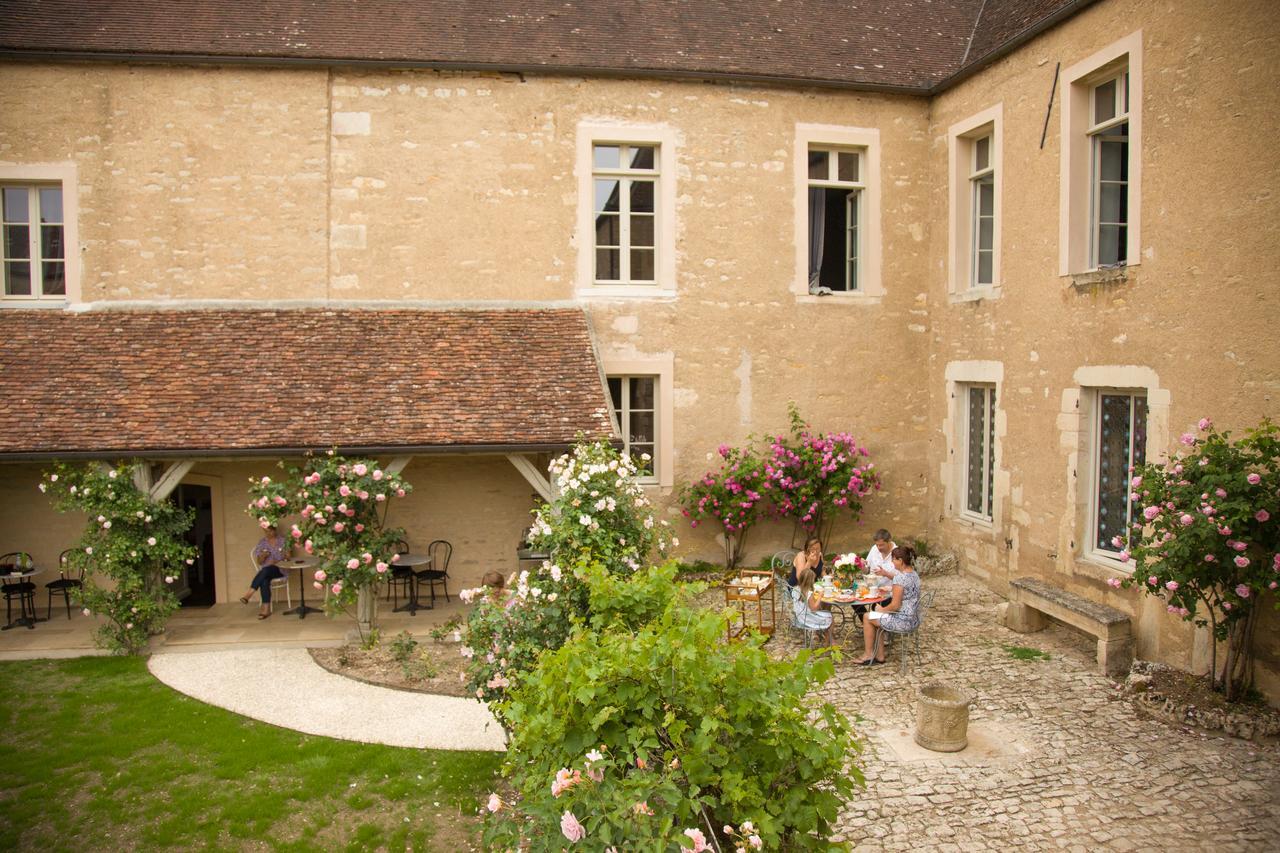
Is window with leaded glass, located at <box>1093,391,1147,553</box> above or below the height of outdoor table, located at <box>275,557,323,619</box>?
above

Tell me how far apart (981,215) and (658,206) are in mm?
3704

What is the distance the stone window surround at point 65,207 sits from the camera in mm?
10055

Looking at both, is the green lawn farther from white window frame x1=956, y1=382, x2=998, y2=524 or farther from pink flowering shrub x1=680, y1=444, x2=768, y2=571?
white window frame x1=956, y1=382, x2=998, y2=524

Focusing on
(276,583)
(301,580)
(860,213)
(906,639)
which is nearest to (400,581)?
(301,580)

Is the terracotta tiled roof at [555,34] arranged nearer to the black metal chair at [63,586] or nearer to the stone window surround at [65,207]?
the stone window surround at [65,207]

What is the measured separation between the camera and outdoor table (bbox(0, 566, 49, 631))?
964 centimetres

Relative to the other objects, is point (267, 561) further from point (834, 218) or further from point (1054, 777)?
point (1054, 777)

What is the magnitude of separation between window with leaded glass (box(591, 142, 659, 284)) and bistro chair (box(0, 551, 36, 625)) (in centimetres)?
698

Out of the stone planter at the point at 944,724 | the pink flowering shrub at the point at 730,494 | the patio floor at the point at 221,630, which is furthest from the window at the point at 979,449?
→ the patio floor at the point at 221,630

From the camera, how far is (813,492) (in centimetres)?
1065

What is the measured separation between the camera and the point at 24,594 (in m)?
9.72

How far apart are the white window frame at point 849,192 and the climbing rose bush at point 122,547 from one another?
25.5ft

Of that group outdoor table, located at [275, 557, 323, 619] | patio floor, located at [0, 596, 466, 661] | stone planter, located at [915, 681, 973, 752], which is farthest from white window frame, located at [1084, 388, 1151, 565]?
outdoor table, located at [275, 557, 323, 619]

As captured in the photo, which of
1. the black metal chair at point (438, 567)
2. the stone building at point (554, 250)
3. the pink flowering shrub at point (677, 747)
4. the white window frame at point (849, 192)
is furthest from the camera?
the white window frame at point (849, 192)
